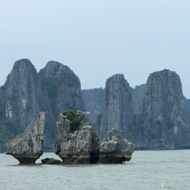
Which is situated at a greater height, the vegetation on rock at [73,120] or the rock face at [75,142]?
the vegetation on rock at [73,120]

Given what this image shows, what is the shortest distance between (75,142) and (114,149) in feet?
15.5

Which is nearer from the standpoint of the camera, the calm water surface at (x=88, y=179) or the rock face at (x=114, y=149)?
the calm water surface at (x=88, y=179)

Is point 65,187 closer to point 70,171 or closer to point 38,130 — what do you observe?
point 70,171

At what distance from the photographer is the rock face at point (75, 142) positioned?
71188 mm

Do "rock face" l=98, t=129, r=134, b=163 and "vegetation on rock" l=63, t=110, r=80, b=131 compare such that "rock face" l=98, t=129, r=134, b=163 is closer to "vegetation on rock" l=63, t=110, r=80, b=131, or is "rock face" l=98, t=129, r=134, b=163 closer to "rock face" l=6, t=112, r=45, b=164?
"vegetation on rock" l=63, t=110, r=80, b=131

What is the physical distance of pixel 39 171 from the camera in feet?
209

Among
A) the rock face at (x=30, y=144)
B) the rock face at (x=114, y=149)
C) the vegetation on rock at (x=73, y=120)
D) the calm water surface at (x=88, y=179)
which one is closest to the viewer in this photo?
the calm water surface at (x=88, y=179)

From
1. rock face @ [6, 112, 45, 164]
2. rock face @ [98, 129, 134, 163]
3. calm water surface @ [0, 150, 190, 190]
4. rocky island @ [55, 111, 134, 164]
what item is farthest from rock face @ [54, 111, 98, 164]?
calm water surface @ [0, 150, 190, 190]

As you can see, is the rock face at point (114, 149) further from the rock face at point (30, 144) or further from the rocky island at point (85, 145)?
the rock face at point (30, 144)

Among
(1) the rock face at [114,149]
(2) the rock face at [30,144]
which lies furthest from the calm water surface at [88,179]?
(2) the rock face at [30,144]

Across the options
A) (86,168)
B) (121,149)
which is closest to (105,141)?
(121,149)

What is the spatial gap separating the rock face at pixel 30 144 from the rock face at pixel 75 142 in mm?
2929

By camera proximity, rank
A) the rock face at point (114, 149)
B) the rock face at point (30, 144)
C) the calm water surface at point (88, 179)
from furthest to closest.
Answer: the rock face at point (30, 144)
the rock face at point (114, 149)
the calm water surface at point (88, 179)

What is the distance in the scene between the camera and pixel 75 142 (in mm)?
71875
